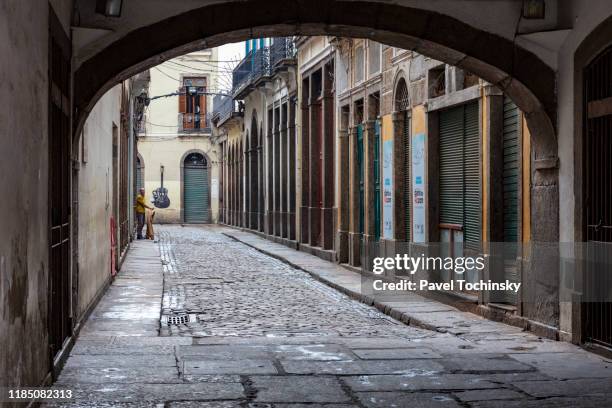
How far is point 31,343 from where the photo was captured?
6.48 meters

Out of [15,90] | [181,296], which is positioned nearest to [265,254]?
[181,296]

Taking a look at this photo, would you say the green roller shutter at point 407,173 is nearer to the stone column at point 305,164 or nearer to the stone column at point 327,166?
the stone column at point 327,166

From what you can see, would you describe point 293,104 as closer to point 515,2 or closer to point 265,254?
point 265,254

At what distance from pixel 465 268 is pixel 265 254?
42.4ft

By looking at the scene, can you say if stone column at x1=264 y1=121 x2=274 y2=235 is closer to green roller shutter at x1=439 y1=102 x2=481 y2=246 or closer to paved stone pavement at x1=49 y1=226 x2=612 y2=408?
paved stone pavement at x1=49 y1=226 x2=612 y2=408

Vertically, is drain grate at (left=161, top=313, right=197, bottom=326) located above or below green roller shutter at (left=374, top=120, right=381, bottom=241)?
below

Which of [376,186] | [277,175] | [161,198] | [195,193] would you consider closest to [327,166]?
[376,186]

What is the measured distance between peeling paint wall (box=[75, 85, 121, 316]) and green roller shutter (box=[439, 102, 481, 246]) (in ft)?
15.9

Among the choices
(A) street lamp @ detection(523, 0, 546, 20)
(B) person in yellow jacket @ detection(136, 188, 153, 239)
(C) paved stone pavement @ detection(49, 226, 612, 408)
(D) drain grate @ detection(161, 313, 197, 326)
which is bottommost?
(D) drain grate @ detection(161, 313, 197, 326)

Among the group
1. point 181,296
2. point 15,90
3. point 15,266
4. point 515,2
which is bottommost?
point 181,296

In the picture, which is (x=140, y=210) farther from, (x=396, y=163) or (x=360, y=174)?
(x=396, y=163)

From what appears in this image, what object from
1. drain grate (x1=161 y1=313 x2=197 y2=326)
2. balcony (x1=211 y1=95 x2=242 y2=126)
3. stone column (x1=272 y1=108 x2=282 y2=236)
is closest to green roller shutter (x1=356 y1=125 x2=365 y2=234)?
drain grate (x1=161 y1=313 x2=197 y2=326)

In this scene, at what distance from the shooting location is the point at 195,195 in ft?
173

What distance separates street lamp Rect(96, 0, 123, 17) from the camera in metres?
9.21
